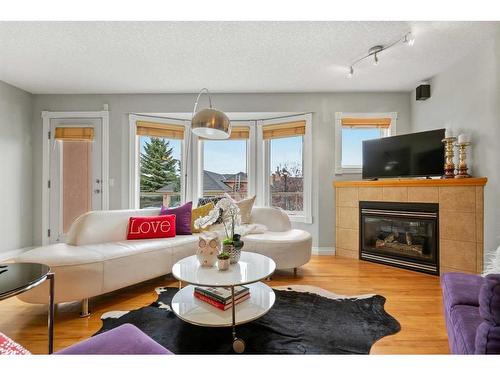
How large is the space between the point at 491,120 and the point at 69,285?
13.2 feet

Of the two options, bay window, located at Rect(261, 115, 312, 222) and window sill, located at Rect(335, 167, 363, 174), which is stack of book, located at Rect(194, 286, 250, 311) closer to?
bay window, located at Rect(261, 115, 312, 222)

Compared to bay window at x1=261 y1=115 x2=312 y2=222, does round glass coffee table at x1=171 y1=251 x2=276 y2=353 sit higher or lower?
lower

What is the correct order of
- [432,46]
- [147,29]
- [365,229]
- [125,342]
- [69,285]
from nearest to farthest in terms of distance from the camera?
[125,342] < [69,285] < [147,29] < [432,46] < [365,229]

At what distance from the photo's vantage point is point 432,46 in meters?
2.45

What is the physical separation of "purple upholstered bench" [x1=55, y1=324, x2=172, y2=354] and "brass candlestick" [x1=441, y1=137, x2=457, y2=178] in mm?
3219

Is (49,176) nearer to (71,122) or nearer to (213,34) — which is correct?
(71,122)

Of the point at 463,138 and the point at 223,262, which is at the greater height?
the point at 463,138

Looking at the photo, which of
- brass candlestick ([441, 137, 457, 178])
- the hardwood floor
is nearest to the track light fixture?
brass candlestick ([441, 137, 457, 178])

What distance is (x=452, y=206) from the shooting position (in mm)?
2635

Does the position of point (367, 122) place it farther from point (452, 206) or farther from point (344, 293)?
point (344, 293)

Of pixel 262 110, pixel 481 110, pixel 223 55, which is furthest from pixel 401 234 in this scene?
pixel 223 55

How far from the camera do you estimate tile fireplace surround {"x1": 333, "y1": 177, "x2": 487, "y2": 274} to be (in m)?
2.48

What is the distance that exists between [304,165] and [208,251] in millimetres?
2453
